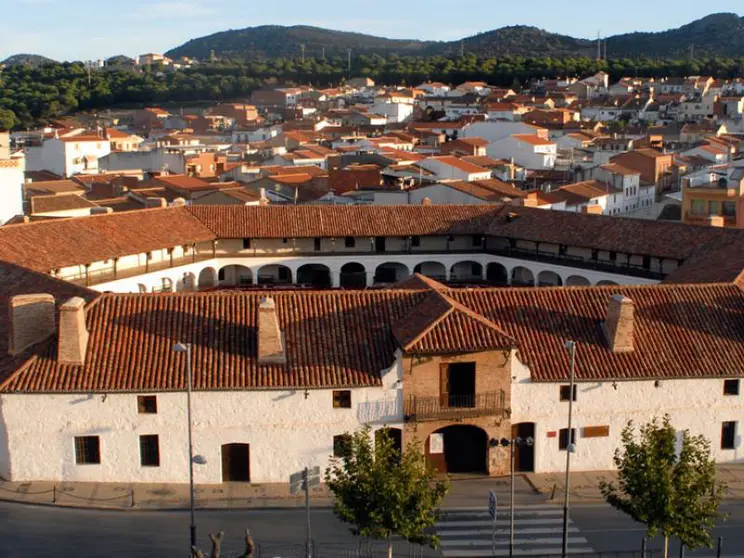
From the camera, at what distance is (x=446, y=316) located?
3084cm

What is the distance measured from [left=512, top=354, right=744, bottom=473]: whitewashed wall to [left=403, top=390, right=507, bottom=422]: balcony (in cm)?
92

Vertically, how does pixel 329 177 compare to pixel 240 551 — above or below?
above

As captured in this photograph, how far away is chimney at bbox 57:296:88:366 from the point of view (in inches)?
1184

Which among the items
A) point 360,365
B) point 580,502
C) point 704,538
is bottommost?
point 580,502

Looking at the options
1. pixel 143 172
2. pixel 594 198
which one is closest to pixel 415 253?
pixel 594 198

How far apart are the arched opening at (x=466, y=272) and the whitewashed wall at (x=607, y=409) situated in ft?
89.7

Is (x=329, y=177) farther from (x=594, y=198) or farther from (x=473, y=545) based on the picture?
(x=473, y=545)

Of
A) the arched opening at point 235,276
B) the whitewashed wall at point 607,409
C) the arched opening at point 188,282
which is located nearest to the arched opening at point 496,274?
the arched opening at point 235,276

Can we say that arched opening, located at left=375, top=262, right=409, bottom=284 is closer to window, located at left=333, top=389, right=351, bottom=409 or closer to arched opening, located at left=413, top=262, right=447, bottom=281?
arched opening, located at left=413, top=262, right=447, bottom=281

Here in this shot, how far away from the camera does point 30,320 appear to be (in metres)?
31.8

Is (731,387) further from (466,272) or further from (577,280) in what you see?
(466,272)

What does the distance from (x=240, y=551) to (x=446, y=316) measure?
9.73m

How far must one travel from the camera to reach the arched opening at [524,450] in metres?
31.8

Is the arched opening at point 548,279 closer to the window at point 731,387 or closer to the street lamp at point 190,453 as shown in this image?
the window at point 731,387
